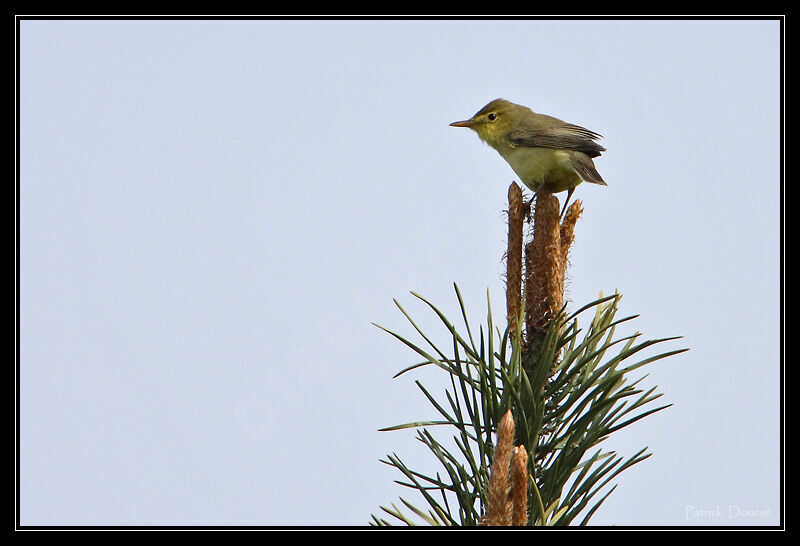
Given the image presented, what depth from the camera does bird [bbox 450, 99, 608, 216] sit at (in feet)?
16.7

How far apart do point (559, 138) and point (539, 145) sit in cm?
14

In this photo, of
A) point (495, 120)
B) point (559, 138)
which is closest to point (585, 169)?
point (559, 138)

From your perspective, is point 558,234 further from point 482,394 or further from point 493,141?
point 493,141

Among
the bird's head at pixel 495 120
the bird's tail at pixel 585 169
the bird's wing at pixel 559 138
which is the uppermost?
the bird's head at pixel 495 120

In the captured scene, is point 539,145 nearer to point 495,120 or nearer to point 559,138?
point 559,138

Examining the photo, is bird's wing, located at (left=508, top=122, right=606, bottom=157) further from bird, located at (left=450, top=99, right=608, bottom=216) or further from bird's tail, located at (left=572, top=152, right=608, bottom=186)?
bird's tail, located at (left=572, top=152, right=608, bottom=186)

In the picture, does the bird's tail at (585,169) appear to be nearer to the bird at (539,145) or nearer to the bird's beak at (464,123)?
the bird at (539,145)

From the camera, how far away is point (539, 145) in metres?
5.45

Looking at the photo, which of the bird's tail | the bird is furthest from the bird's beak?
the bird's tail

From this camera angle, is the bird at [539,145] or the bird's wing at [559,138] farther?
the bird's wing at [559,138]

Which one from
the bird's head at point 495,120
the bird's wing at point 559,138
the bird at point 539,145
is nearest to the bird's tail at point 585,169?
the bird at point 539,145

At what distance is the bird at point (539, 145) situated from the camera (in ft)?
16.7

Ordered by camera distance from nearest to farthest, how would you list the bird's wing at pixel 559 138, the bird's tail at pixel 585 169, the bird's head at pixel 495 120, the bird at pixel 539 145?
the bird's tail at pixel 585 169, the bird at pixel 539 145, the bird's wing at pixel 559 138, the bird's head at pixel 495 120
